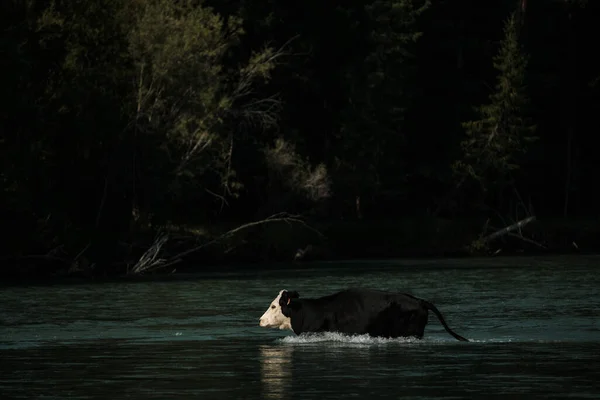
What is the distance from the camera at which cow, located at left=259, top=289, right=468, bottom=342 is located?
2362 centimetres

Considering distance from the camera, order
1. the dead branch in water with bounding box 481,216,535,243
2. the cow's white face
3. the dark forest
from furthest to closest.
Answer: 1. the dead branch in water with bounding box 481,216,535,243
2. the dark forest
3. the cow's white face

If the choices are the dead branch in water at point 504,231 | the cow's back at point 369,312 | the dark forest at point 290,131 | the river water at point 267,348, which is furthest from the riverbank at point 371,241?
the cow's back at point 369,312

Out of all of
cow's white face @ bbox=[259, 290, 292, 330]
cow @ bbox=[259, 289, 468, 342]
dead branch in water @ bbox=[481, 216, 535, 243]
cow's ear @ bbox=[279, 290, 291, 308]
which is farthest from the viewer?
dead branch in water @ bbox=[481, 216, 535, 243]

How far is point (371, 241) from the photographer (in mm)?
70312

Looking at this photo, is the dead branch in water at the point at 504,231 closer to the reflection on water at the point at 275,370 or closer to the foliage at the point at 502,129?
the foliage at the point at 502,129

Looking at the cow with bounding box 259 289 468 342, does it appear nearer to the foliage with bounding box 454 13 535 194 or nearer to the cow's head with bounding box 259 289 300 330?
the cow's head with bounding box 259 289 300 330

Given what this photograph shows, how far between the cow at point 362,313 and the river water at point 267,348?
19 cm

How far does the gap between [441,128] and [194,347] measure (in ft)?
200

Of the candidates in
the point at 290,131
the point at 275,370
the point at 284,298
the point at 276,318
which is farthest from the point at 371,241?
the point at 275,370

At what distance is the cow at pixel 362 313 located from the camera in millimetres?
23625

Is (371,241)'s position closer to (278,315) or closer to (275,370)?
(278,315)

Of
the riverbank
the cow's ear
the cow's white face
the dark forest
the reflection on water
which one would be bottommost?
the reflection on water

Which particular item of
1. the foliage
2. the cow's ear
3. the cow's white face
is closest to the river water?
the cow's white face

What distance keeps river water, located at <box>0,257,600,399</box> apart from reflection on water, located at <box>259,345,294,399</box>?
2 cm
